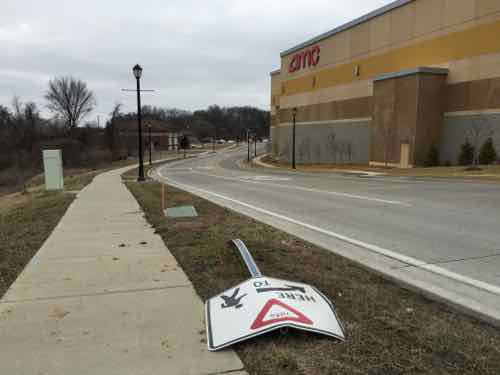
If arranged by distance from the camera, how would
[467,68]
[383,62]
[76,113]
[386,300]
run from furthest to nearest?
[76,113] → [383,62] → [467,68] → [386,300]

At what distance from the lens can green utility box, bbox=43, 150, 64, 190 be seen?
54.3ft

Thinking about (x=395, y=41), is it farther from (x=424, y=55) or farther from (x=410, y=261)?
(x=410, y=261)

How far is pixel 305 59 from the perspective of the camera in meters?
46.5

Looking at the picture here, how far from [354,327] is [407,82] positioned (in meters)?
29.0

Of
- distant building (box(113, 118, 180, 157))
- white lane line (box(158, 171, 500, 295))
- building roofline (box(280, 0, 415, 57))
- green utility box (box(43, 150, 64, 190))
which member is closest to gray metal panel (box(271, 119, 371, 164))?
building roofline (box(280, 0, 415, 57))

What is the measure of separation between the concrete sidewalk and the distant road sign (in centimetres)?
14

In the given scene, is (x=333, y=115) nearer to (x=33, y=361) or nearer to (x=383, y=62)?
(x=383, y=62)

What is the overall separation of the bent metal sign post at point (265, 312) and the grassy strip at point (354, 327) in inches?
3.5

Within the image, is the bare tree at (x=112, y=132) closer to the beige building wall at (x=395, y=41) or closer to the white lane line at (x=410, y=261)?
the beige building wall at (x=395, y=41)

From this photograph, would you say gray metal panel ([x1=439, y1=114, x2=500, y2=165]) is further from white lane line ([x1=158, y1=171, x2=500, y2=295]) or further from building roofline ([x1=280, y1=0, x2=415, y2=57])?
white lane line ([x1=158, y1=171, x2=500, y2=295])

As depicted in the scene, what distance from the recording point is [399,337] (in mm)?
2951

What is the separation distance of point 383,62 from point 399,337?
3463cm

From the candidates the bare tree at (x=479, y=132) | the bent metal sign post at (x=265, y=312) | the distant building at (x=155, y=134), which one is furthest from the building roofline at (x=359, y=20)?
the distant building at (x=155, y=134)

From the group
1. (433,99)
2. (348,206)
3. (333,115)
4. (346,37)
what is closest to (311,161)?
(333,115)
